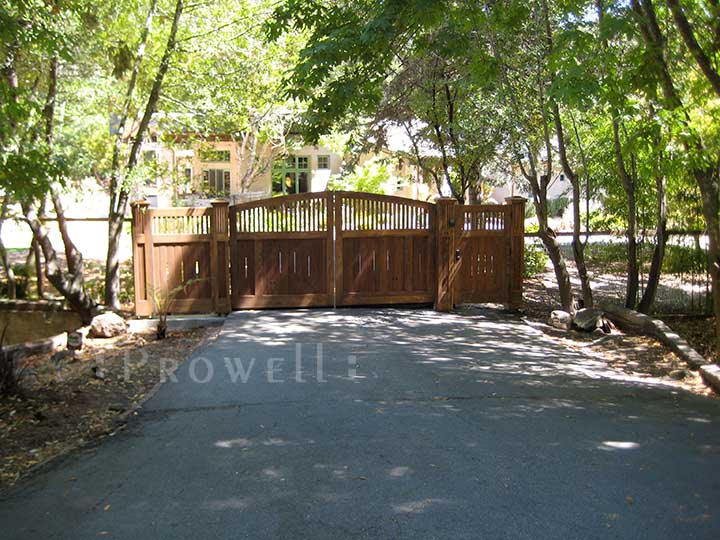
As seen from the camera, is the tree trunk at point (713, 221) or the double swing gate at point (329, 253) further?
the double swing gate at point (329, 253)

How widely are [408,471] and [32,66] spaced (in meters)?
10.4

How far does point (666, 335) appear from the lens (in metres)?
8.88

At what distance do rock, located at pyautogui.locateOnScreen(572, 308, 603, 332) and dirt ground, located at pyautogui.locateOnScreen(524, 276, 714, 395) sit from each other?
0.10 metres

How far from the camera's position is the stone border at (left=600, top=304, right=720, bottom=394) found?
23.8 feet

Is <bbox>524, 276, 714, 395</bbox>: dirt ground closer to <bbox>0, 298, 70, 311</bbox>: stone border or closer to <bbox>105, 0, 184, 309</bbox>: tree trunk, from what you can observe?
<bbox>105, 0, 184, 309</bbox>: tree trunk

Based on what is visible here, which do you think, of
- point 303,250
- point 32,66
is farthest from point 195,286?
point 32,66

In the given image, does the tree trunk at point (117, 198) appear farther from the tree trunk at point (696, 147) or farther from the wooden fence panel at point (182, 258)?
the tree trunk at point (696, 147)

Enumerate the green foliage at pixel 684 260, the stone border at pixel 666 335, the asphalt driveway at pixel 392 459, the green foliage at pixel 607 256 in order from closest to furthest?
the asphalt driveway at pixel 392 459, the stone border at pixel 666 335, the green foliage at pixel 684 260, the green foliage at pixel 607 256

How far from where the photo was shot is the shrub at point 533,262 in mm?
16547

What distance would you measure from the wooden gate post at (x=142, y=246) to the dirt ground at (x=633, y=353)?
623cm

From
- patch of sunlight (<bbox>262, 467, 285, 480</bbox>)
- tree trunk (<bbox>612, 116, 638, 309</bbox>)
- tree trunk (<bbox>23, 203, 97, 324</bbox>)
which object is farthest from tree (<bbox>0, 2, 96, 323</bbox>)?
tree trunk (<bbox>612, 116, 638, 309</bbox>)

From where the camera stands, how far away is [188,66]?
1352cm

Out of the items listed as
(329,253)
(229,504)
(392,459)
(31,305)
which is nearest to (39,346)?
(31,305)

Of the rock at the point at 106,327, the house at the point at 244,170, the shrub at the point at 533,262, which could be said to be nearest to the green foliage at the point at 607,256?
the shrub at the point at 533,262
